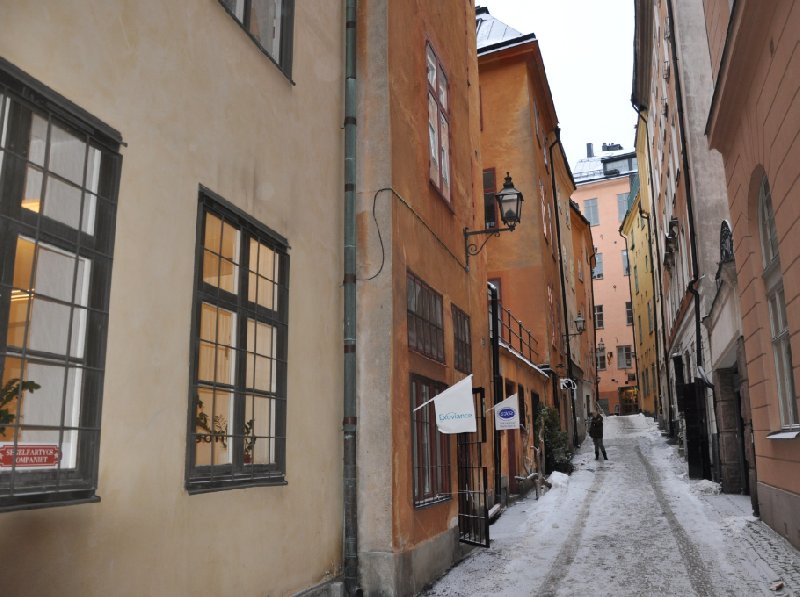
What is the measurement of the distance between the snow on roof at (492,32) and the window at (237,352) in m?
18.4

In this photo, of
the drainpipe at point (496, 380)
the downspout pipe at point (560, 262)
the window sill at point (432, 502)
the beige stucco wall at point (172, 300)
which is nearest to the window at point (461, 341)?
the window sill at point (432, 502)

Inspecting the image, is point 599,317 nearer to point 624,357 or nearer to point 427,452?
point 624,357

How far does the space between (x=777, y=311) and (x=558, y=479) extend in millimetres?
8853

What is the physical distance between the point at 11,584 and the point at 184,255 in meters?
2.27

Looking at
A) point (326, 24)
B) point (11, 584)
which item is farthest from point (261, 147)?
point (11, 584)

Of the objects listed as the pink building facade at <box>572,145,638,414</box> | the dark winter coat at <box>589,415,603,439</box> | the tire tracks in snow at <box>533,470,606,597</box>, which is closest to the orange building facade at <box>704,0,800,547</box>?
the tire tracks in snow at <box>533,470,606,597</box>

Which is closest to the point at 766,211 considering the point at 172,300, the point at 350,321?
the point at 350,321

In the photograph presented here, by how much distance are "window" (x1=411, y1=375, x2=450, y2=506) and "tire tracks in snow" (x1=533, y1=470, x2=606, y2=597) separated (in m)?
1.56

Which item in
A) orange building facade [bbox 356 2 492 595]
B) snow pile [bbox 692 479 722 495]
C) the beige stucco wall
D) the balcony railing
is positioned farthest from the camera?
the balcony railing

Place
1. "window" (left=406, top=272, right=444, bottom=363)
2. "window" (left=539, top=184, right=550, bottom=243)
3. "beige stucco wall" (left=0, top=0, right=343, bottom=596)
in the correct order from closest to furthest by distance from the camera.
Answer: "beige stucco wall" (left=0, top=0, right=343, bottom=596)
"window" (left=406, top=272, right=444, bottom=363)
"window" (left=539, top=184, right=550, bottom=243)

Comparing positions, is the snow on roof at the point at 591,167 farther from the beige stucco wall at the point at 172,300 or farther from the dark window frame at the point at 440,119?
the beige stucco wall at the point at 172,300

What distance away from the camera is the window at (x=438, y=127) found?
401 inches

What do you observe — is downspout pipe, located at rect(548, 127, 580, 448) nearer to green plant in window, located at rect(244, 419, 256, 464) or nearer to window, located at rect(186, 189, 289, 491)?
window, located at rect(186, 189, 289, 491)

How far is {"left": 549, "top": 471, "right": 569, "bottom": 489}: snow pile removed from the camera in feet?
55.3
